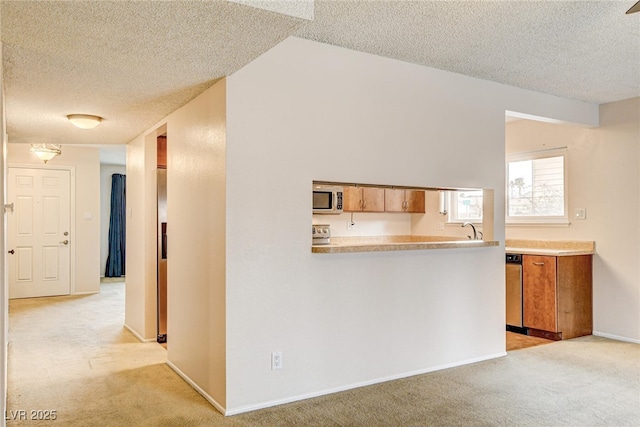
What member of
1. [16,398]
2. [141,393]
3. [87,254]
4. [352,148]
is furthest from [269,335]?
[87,254]

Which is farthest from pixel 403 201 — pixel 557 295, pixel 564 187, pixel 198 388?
pixel 198 388

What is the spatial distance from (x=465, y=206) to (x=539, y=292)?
1.52 meters

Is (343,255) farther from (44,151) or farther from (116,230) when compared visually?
(116,230)

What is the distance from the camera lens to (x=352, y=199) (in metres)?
5.79

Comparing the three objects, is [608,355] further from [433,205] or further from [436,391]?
[433,205]

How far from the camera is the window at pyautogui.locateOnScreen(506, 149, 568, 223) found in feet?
18.3

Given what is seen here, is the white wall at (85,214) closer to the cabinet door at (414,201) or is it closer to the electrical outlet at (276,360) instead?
the cabinet door at (414,201)

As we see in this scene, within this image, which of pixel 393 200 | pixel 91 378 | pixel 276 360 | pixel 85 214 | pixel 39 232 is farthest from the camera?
pixel 85 214

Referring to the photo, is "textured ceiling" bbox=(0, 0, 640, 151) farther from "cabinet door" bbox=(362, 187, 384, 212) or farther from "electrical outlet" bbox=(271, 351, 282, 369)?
"cabinet door" bbox=(362, 187, 384, 212)

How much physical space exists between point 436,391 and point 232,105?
7.83 ft

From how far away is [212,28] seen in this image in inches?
88.6

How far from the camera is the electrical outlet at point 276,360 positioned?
10.5ft

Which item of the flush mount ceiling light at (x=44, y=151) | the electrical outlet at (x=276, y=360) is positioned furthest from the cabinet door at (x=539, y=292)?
the flush mount ceiling light at (x=44, y=151)

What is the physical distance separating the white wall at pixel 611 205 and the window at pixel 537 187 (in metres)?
0.12
